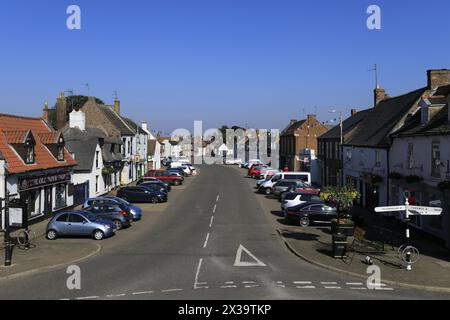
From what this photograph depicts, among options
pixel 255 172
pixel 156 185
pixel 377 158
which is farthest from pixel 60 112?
pixel 255 172

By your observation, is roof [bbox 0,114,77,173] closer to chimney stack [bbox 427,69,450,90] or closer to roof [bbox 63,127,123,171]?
roof [bbox 63,127,123,171]

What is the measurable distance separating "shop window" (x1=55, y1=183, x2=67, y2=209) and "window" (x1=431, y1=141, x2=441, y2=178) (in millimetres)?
25134

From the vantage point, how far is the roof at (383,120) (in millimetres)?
35844

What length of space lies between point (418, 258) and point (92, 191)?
3049 centimetres

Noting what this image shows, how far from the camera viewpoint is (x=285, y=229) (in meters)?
29.6

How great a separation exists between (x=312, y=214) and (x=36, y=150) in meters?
19.2

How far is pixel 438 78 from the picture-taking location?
35.1 m

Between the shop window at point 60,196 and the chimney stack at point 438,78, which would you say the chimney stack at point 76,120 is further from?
the chimney stack at point 438,78

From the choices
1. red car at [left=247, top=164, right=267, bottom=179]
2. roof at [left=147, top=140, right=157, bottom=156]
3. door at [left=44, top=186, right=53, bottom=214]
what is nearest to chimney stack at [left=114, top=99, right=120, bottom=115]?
roof at [left=147, top=140, right=157, bottom=156]

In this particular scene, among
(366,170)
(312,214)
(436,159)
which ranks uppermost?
(436,159)

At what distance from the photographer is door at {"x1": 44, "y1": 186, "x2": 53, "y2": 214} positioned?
3322cm

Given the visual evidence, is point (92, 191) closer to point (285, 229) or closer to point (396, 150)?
point (285, 229)

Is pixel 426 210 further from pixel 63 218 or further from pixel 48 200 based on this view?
pixel 48 200
